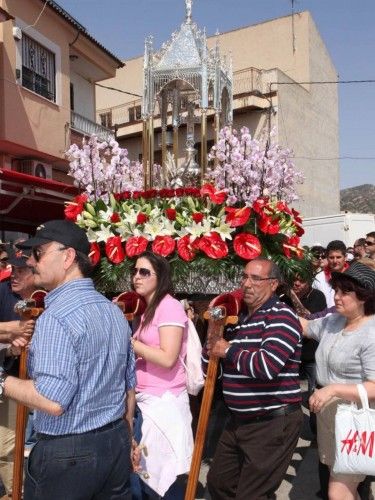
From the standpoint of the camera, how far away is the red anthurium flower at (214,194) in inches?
160

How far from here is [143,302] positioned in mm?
3705

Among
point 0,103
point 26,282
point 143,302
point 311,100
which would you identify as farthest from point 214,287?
point 311,100

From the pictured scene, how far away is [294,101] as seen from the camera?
22.2m

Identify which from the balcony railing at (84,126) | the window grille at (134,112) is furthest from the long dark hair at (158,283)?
the window grille at (134,112)

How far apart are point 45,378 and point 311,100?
2299 cm

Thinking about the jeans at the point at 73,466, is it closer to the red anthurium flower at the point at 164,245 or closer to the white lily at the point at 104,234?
the red anthurium flower at the point at 164,245

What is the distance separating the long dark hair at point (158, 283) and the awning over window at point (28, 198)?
10.0ft

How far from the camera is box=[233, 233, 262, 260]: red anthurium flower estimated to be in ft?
13.0

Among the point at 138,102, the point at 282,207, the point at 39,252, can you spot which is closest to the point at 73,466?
the point at 39,252

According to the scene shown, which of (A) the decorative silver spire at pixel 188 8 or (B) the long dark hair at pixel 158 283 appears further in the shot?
(A) the decorative silver spire at pixel 188 8

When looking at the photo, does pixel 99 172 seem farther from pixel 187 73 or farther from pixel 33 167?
pixel 33 167

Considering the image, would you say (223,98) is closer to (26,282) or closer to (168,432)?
(26,282)

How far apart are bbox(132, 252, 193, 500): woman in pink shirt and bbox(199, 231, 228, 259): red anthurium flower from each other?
426 mm

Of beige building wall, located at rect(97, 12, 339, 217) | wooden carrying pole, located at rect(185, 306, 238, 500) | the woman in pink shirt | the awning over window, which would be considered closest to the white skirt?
Result: the woman in pink shirt
